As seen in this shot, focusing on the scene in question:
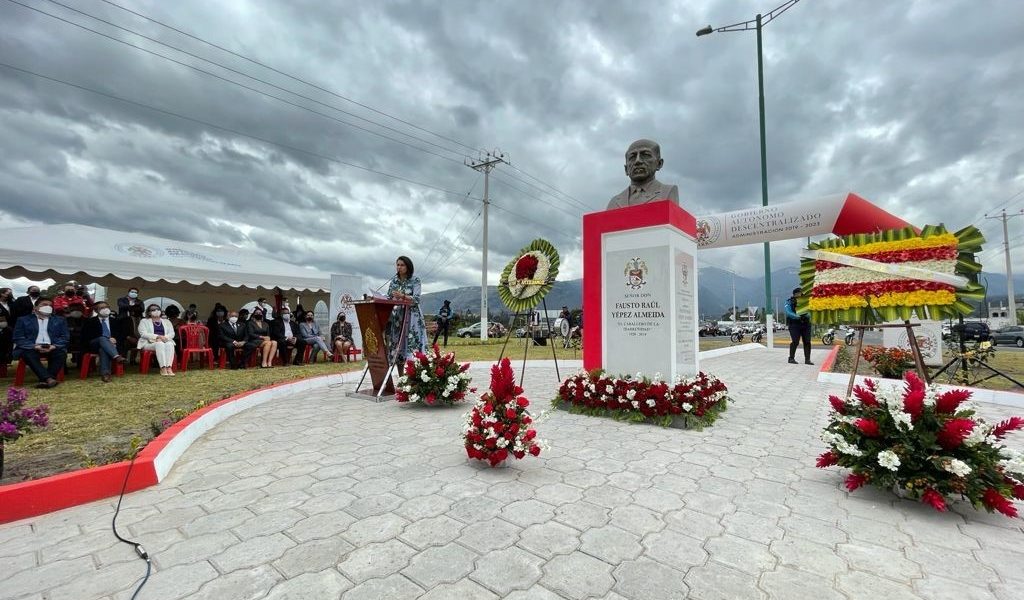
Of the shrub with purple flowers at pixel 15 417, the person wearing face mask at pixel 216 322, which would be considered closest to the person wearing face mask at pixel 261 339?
the person wearing face mask at pixel 216 322

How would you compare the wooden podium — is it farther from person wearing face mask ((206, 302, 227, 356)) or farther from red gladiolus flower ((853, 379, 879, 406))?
red gladiolus flower ((853, 379, 879, 406))

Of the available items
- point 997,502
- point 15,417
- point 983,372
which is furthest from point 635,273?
point 983,372

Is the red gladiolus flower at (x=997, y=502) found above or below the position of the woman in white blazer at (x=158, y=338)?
below

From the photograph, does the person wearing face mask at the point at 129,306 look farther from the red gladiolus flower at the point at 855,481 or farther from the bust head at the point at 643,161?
the red gladiolus flower at the point at 855,481

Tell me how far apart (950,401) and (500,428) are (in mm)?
2564

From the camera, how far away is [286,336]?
31.2 feet

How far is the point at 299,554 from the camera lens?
1.91m

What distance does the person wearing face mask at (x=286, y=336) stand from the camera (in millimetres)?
9359

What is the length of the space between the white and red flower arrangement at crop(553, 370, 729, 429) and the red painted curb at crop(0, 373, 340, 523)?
3602mm

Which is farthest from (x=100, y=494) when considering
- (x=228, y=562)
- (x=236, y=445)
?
(x=228, y=562)

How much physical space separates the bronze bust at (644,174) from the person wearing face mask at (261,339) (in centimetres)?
728

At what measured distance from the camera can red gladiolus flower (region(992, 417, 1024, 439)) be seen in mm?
2283

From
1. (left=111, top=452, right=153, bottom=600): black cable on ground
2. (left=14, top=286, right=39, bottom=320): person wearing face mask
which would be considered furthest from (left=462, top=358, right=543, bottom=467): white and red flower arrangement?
(left=14, top=286, right=39, bottom=320): person wearing face mask

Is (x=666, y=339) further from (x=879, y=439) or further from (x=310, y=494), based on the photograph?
(x=310, y=494)
